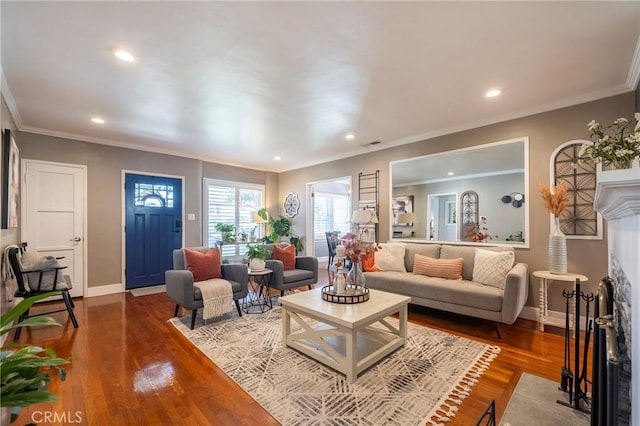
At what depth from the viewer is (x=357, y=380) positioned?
212 centimetres

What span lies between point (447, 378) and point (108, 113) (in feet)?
14.9

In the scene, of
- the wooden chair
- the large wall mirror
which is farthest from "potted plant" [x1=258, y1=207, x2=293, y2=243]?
the wooden chair

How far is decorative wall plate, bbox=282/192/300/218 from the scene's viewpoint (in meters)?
6.64

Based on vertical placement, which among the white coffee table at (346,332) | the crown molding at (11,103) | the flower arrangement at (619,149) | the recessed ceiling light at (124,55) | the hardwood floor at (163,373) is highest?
the recessed ceiling light at (124,55)

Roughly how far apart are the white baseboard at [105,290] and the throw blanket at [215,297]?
2.41 meters

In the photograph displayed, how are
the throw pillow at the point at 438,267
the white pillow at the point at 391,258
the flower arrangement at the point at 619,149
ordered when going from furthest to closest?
the white pillow at the point at 391,258 < the throw pillow at the point at 438,267 < the flower arrangement at the point at 619,149

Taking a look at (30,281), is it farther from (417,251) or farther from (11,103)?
(417,251)

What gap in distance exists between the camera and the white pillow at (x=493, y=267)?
3148 millimetres

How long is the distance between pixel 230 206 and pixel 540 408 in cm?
587

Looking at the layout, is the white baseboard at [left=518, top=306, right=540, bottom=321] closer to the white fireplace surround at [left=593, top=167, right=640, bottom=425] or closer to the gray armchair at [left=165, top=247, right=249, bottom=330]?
the white fireplace surround at [left=593, top=167, right=640, bottom=425]

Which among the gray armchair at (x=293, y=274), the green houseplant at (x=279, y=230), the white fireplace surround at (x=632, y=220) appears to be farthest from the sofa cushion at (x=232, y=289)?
the white fireplace surround at (x=632, y=220)

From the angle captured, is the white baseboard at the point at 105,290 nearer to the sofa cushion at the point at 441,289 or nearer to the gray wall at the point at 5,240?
the gray wall at the point at 5,240

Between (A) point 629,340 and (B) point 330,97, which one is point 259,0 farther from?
(A) point 629,340

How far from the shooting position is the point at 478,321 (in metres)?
3.36
